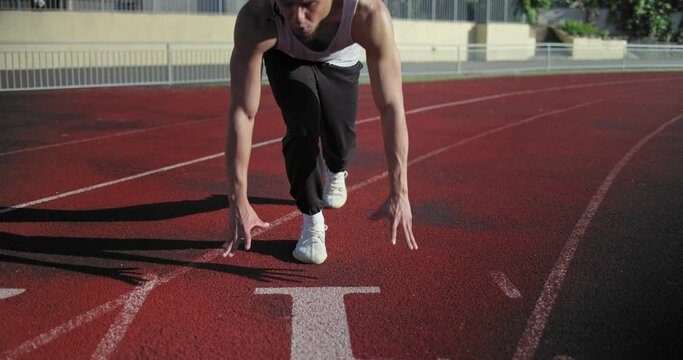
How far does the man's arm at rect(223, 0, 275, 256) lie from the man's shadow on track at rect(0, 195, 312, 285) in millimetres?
502

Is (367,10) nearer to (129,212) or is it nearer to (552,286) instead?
(552,286)

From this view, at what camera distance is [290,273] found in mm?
3977

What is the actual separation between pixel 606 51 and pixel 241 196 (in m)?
30.4

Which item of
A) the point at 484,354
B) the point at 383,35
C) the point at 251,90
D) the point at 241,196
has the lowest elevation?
the point at 484,354

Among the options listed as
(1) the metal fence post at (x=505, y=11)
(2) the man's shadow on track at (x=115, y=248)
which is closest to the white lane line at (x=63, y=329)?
(2) the man's shadow on track at (x=115, y=248)

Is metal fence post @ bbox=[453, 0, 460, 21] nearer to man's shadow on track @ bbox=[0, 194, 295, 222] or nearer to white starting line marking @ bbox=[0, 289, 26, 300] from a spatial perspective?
man's shadow on track @ bbox=[0, 194, 295, 222]

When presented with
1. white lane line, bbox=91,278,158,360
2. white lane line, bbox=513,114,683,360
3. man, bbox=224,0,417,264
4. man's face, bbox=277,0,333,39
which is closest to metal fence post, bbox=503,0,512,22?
white lane line, bbox=513,114,683,360

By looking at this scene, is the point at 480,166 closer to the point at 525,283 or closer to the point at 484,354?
the point at 525,283

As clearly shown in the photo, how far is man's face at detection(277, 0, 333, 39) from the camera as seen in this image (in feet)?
10.2

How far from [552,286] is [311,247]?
1429 millimetres

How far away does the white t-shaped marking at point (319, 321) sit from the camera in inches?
117

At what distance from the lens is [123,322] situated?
3.27 meters

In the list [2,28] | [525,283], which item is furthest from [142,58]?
[525,283]

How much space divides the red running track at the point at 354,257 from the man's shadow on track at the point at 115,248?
0.02 meters
